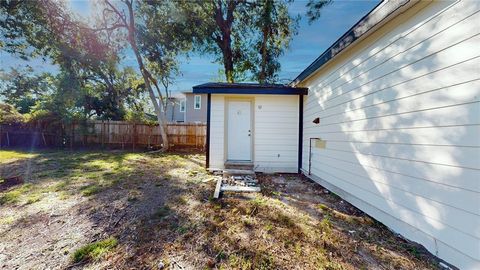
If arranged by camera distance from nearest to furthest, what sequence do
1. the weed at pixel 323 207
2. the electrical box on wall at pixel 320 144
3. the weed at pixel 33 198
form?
the weed at pixel 323 207
the weed at pixel 33 198
the electrical box on wall at pixel 320 144

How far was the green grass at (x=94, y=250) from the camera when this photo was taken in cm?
220

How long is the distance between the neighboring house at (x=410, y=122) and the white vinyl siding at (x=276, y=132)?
1.27m

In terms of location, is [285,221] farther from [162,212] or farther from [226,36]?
[226,36]

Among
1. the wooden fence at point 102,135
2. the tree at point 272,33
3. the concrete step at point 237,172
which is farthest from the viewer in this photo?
the wooden fence at point 102,135

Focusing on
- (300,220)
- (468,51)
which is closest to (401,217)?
(300,220)

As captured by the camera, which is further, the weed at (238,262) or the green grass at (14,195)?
the green grass at (14,195)

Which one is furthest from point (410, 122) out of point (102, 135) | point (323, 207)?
point (102, 135)

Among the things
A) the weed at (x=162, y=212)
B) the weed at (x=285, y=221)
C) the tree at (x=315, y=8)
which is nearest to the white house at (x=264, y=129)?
the weed at (x=162, y=212)

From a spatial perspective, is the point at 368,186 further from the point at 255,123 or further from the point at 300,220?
the point at 255,123

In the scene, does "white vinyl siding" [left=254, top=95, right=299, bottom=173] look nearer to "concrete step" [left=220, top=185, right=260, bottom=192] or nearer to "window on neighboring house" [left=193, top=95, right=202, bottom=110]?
"concrete step" [left=220, top=185, right=260, bottom=192]

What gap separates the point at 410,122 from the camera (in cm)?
247

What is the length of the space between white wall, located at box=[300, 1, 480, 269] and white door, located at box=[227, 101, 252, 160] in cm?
310

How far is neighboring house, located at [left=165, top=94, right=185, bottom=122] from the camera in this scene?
2023 cm

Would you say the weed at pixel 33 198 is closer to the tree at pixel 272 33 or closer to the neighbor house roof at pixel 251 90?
the neighbor house roof at pixel 251 90
